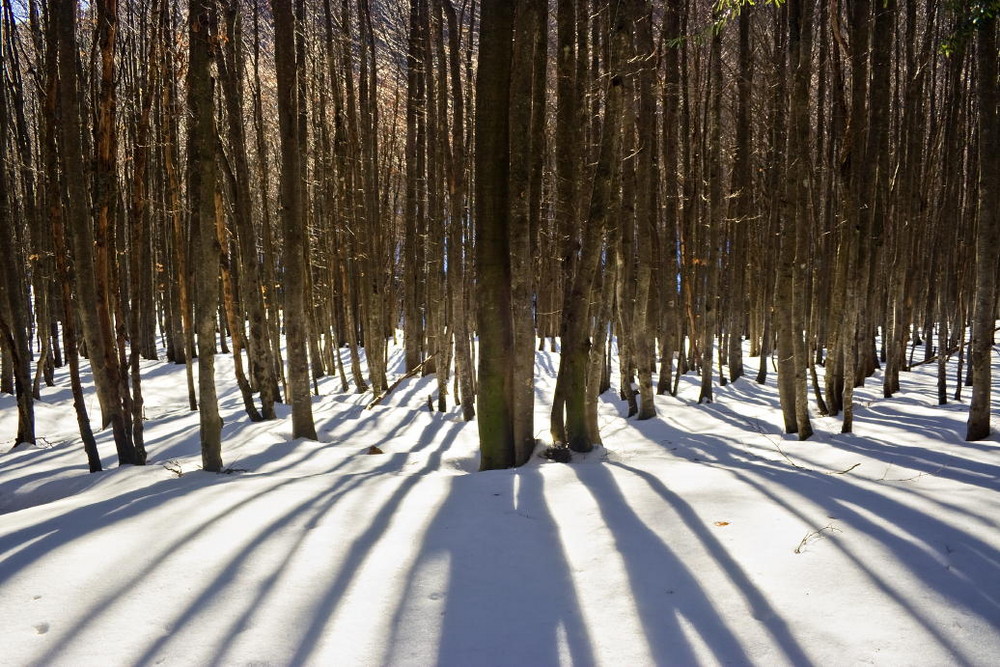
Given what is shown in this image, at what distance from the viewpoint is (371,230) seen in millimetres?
11781

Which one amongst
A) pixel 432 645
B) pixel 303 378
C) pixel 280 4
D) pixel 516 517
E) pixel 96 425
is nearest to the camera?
pixel 432 645

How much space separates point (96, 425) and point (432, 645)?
10161 mm

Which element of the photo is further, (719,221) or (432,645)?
(719,221)

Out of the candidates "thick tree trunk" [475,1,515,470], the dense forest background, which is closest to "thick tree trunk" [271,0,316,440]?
the dense forest background

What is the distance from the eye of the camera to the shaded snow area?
84.2 inches

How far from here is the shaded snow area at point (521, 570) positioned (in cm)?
214

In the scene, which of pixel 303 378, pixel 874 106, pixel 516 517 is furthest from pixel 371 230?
pixel 516 517

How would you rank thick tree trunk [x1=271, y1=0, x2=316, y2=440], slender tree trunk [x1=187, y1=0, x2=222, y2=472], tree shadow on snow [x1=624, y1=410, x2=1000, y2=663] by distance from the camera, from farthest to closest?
thick tree trunk [x1=271, y1=0, x2=316, y2=440], slender tree trunk [x1=187, y1=0, x2=222, y2=472], tree shadow on snow [x1=624, y1=410, x2=1000, y2=663]

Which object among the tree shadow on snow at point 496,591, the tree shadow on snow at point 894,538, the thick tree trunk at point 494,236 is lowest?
the tree shadow on snow at point 496,591

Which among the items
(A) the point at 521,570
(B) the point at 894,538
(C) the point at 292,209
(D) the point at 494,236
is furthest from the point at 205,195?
(B) the point at 894,538

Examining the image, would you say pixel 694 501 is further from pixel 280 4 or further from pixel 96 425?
pixel 96 425

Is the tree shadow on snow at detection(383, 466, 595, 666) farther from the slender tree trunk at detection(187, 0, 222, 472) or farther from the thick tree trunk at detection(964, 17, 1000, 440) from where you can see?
the thick tree trunk at detection(964, 17, 1000, 440)

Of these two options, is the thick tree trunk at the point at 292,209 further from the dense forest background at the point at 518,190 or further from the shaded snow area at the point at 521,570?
the shaded snow area at the point at 521,570

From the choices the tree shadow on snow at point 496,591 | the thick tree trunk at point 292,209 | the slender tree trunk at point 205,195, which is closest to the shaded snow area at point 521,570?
the tree shadow on snow at point 496,591
